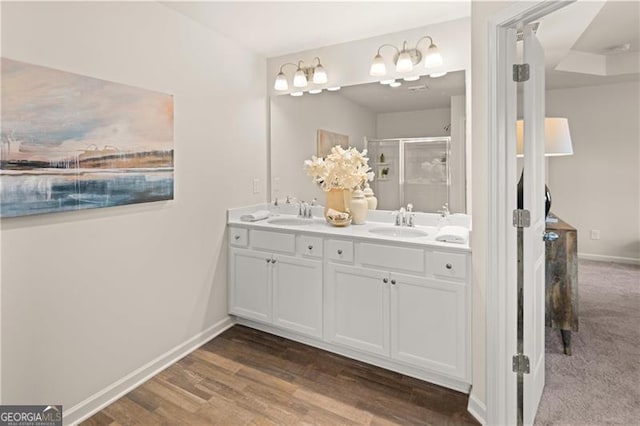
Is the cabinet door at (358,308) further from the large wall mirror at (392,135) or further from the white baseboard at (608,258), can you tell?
the white baseboard at (608,258)

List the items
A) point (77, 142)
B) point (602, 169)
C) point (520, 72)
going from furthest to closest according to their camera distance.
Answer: point (602, 169), point (77, 142), point (520, 72)

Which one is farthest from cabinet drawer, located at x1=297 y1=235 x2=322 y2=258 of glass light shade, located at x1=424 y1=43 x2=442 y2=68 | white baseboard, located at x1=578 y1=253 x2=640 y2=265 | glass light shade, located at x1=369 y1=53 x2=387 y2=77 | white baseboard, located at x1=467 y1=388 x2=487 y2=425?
white baseboard, located at x1=578 y1=253 x2=640 y2=265

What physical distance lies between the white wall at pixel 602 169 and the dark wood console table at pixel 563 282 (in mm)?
3203

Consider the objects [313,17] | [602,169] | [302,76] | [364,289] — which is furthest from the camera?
[602,169]

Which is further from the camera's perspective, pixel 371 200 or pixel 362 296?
pixel 371 200

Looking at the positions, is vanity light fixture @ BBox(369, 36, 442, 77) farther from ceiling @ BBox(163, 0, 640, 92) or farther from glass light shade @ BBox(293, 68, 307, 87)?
glass light shade @ BBox(293, 68, 307, 87)

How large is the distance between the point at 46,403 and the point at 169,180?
1.38 metres

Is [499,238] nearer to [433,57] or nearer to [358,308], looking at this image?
[358,308]

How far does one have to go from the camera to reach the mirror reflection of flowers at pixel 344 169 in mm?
2828

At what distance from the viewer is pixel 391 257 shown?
2.28 m

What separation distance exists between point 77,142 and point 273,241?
1.40 metres

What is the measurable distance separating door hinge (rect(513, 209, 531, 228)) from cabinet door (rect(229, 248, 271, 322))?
68.6 inches

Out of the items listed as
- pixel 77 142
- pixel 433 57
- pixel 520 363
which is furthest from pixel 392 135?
pixel 77 142

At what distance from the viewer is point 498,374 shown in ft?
5.81
